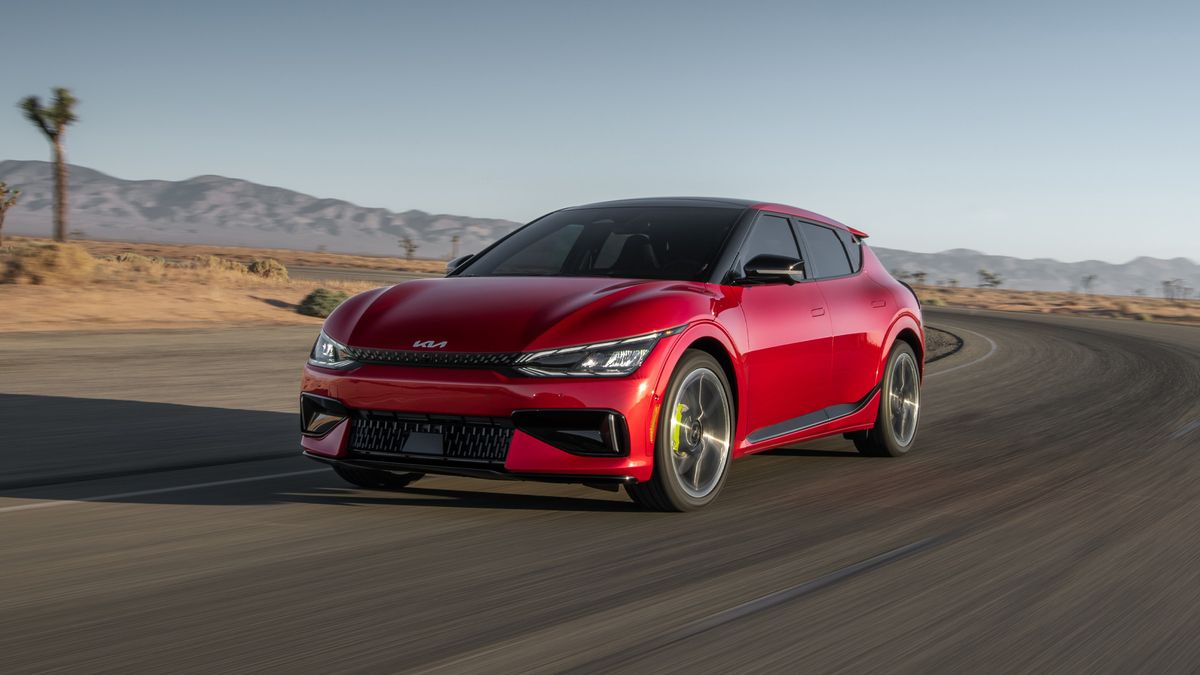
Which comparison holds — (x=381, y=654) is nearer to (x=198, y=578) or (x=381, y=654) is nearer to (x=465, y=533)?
(x=198, y=578)

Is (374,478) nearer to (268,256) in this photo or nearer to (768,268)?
(768,268)

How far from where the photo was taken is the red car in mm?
5645

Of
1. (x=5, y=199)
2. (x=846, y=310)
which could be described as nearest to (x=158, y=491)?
(x=846, y=310)

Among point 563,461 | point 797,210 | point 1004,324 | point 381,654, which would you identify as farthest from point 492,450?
point 1004,324

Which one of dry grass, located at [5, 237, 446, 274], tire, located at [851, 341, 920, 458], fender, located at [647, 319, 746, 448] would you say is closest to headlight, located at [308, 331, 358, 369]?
fender, located at [647, 319, 746, 448]

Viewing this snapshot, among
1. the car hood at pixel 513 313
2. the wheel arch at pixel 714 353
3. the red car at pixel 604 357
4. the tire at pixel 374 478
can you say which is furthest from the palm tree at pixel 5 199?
the wheel arch at pixel 714 353

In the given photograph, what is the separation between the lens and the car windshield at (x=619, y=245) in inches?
272

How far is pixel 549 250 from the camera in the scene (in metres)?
7.43

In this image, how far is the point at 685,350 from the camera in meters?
6.11

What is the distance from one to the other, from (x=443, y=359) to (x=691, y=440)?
4.48 feet

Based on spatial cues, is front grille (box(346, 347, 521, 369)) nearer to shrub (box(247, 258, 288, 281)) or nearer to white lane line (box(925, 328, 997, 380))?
white lane line (box(925, 328, 997, 380))

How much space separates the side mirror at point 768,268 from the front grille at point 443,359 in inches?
Result: 63.3

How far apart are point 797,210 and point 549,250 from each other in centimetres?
171

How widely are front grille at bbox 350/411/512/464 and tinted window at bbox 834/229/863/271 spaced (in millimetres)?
3600
